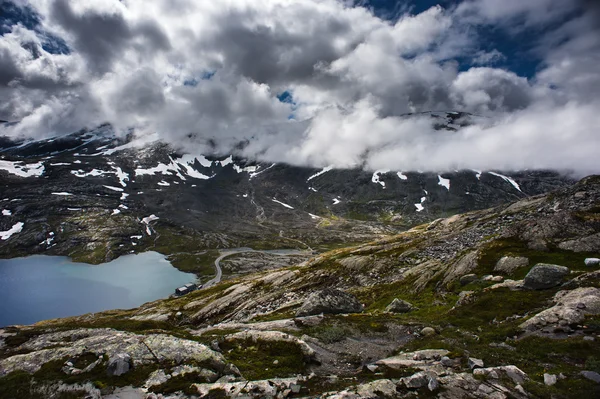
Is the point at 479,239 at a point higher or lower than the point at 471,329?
higher

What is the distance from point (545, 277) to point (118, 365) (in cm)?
3797

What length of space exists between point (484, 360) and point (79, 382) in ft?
80.0

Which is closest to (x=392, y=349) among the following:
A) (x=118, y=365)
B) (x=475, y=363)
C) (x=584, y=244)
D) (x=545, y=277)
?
(x=475, y=363)

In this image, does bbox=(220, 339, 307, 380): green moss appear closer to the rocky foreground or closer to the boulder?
the rocky foreground

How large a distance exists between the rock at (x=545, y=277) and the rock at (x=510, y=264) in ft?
24.3

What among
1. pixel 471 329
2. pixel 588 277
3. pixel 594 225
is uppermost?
pixel 594 225

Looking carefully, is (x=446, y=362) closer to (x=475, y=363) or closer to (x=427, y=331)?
(x=475, y=363)

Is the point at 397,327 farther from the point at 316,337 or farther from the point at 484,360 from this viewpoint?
the point at 484,360

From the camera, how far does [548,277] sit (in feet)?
98.6

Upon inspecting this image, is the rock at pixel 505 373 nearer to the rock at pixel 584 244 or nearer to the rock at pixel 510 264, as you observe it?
the rock at pixel 510 264

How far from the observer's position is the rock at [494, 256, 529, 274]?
38000mm

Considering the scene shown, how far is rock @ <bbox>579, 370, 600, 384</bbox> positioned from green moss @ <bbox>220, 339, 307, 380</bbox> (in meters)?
15.6

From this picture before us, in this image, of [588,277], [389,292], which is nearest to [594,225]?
[588,277]

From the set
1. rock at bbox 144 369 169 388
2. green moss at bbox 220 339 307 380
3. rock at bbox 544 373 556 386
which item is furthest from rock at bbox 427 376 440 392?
rock at bbox 144 369 169 388
